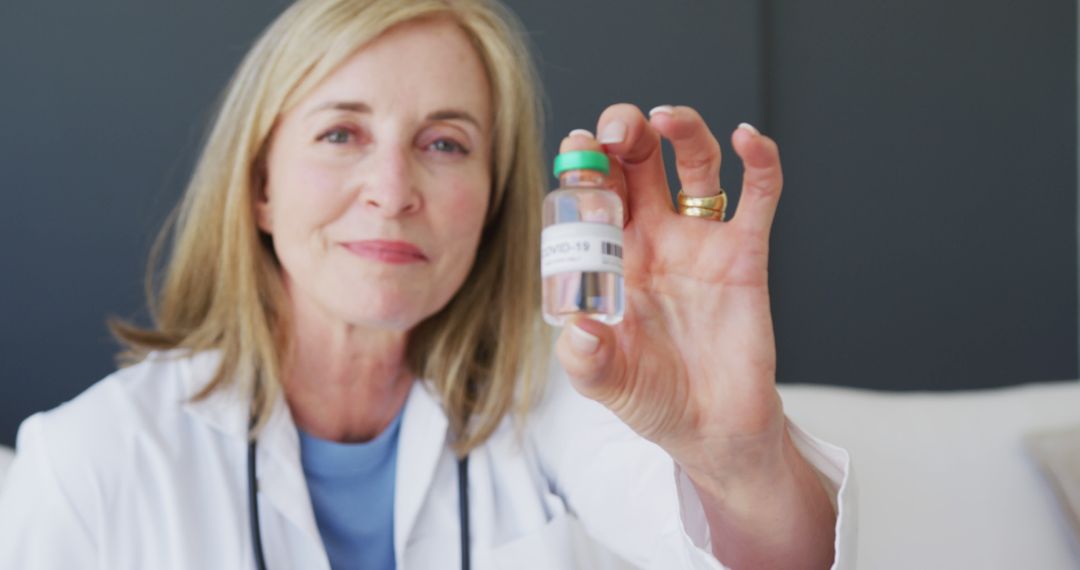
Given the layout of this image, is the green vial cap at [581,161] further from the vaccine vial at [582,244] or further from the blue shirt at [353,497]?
the blue shirt at [353,497]

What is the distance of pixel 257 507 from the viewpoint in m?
1.42

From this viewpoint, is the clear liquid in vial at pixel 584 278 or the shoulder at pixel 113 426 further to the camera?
the shoulder at pixel 113 426

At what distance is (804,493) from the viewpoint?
3.53 ft

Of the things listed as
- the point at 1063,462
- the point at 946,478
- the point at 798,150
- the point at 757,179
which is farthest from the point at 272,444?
the point at 798,150

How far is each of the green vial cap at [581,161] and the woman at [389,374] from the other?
99 mm

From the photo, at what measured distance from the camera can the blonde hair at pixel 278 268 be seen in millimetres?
1548

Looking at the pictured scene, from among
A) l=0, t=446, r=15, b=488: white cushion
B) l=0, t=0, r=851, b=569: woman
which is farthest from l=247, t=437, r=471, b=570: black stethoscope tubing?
l=0, t=446, r=15, b=488: white cushion

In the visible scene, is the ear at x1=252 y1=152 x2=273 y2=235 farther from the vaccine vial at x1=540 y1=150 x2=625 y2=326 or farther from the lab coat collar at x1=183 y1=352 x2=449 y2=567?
the vaccine vial at x1=540 y1=150 x2=625 y2=326

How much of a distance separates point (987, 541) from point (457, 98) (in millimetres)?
1045

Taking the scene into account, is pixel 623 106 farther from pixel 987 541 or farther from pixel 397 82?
pixel 987 541

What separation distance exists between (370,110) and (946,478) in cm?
104

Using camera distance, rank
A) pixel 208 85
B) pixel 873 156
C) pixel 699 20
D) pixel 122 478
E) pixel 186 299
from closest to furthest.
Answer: pixel 122 478 → pixel 186 299 → pixel 208 85 → pixel 699 20 → pixel 873 156

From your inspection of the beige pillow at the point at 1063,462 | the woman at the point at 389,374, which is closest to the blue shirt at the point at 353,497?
the woman at the point at 389,374

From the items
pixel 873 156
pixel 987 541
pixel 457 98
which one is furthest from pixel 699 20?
pixel 987 541
